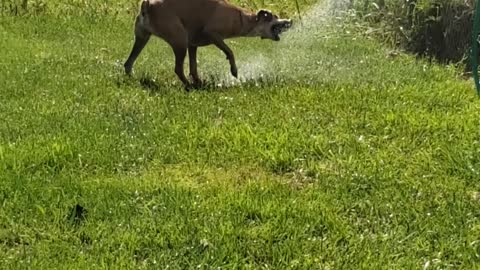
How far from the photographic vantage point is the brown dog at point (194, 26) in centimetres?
Result: 871

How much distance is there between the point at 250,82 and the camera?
876 cm

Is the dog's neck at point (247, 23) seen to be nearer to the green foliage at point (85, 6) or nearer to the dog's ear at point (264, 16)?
the dog's ear at point (264, 16)

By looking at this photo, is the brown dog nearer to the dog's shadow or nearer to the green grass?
the dog's shadow

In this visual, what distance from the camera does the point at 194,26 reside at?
9.04 m

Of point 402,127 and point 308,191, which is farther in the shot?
point 402,127

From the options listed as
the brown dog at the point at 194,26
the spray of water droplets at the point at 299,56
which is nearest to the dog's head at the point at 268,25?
the brown dog at the point at 194,26

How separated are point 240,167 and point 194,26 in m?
2.99

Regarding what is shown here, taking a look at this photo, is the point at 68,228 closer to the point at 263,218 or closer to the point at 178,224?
the point at 178,224

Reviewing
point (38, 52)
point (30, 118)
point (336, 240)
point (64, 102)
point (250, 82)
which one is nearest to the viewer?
point (336, 240)

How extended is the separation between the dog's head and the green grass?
0.41 m

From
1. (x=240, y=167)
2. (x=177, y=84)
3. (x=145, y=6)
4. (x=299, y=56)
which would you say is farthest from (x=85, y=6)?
(x=240, y=167)

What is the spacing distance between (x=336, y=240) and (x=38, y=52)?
553 cm

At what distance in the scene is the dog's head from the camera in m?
9.60

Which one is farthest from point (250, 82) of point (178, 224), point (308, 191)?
point (178, 224)
